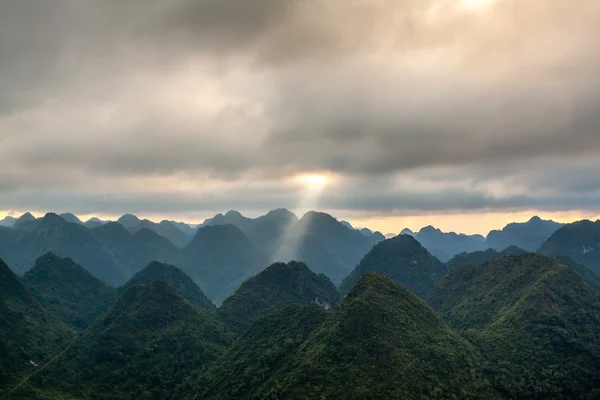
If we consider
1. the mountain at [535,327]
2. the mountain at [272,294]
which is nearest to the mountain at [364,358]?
the mountain at [535,327]

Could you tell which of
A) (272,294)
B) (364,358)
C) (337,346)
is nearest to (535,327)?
(364,358)

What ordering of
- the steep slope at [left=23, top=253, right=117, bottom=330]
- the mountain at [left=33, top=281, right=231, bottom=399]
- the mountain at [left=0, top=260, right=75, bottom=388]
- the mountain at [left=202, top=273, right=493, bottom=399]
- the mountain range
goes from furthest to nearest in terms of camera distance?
the steep slope at [left=23, top=253, right=117, bottom=330] → the mountain at [left=0, top=260, right=75, bottom=388] → the mountain at [left=33, top=281, right=231, bottom=399] → the mountain range → the mountain at [left=202, top=273, right=493, bottom=399]

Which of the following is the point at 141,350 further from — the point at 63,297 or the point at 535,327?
the point at 535,327

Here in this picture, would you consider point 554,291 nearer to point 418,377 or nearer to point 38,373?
point 418,377

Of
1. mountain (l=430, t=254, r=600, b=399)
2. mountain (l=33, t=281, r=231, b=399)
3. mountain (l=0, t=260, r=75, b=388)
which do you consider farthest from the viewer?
mountain (l=0, t=260, r=75, b=388)

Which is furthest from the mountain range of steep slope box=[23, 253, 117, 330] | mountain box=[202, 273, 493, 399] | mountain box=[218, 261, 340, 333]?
steep slope box=[23, 253, 117, 330]

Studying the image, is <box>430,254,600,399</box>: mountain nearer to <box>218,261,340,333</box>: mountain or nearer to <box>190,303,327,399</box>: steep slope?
<box>190,303,327,399</box>: steep slope
